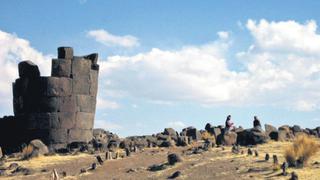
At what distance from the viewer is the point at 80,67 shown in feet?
106

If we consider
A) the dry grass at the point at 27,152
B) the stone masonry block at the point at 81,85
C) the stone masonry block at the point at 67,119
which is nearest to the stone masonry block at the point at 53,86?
the stone masonry block at the point at 81,85

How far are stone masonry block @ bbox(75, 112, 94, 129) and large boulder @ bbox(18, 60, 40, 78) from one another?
3795mm

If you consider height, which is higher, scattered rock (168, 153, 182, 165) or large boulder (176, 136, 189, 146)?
large boulder (176, 136, 189, 146)

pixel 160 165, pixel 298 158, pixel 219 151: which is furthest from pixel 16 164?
pixel 298 158

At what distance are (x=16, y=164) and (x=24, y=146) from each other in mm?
5533

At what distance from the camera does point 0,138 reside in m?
33.5

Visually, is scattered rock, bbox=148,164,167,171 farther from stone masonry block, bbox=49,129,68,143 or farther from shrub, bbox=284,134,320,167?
stone masonry block, bbox=49,129,68,143

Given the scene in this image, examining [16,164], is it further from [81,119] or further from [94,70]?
[94,70]

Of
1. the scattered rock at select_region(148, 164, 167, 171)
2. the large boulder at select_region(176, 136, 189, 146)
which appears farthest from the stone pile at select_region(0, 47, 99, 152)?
the scattered rock at select_region(148, 164, 167, 171)

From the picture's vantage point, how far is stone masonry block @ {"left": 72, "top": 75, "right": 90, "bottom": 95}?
3184 centimetres

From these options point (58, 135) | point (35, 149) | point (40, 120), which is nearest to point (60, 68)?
point (40, 120)

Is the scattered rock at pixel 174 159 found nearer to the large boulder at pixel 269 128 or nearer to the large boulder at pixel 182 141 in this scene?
the large boulder at pixel 182 141

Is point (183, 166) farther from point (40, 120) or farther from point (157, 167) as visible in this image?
point (40, 120)

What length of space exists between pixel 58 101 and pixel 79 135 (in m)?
2.65
